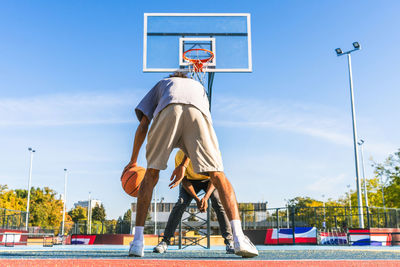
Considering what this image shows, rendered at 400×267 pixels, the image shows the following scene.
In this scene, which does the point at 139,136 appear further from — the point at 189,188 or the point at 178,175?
the point at 189,188

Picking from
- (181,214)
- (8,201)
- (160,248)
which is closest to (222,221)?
(181,214)

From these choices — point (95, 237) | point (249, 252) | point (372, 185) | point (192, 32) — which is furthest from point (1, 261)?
point (372, 185)

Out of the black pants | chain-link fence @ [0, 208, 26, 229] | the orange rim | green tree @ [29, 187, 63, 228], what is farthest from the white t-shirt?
green tree @ [29, 187, 63, 228]

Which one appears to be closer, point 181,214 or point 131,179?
point 131,179

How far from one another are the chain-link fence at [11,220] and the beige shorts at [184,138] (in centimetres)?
2022

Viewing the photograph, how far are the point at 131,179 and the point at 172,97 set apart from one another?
94 centimetres

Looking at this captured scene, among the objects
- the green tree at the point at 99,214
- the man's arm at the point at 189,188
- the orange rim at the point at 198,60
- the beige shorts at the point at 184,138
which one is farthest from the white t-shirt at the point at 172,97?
the green tree at the point at 99,214

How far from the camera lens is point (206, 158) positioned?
2.95 m

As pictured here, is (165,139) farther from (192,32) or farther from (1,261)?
(192,32)

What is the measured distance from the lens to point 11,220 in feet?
68.8

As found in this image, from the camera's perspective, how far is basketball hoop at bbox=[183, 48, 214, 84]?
980 cm

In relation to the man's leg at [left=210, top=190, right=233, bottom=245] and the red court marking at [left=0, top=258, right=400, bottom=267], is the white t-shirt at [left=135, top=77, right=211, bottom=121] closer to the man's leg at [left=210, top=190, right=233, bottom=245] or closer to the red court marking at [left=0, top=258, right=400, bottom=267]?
the red court marking at [left=0, top=258, right=400, bottom=267]

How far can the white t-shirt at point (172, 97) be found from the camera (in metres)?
3.08

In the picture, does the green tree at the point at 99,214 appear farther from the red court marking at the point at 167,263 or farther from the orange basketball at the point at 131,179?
the red court marking at the point at 167,263
